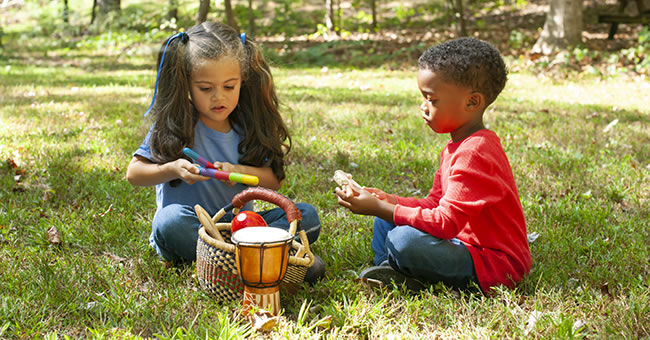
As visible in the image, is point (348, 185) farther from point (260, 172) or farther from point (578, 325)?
point (578, 325)

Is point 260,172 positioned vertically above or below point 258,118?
below

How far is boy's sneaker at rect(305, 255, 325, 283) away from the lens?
242cm

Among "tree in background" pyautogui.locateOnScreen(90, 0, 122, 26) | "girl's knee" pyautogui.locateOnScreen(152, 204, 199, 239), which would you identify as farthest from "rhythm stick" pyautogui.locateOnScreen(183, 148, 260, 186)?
"tree in background" pyautogui.locateOnScreen(90, 0, 122, 26)

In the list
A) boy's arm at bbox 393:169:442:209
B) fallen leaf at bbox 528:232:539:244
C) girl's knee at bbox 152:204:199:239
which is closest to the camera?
girl's knee at bbox 152:204:199:239

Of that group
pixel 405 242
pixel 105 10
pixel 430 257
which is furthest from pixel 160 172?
pixel 105 10

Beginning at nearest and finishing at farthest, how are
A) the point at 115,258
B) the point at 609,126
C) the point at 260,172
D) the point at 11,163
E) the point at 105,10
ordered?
the point at 115,258, the point at 260,172, the point at 11,163, the point at 609,126, the point at 105,10

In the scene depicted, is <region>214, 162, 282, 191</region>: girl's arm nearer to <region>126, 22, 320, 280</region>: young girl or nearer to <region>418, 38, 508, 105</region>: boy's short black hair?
<region>126, 22, 320, 280</region>: young girl

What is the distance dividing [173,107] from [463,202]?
4.25ft

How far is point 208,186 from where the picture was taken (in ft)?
8.98

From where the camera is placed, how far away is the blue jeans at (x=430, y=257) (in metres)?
2.28

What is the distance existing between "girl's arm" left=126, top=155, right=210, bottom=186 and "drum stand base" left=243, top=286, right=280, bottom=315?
0.52m

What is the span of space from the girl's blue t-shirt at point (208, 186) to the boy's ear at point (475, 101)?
43.8 inches

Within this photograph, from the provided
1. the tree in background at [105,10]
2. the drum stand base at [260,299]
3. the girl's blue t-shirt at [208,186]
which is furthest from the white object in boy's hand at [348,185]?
the tree in background at [105,10]

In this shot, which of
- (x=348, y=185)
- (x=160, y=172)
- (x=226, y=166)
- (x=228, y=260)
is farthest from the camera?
(x=226, y=166)
